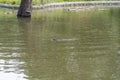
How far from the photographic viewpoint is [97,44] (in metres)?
17.6

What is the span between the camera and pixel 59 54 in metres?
15.2

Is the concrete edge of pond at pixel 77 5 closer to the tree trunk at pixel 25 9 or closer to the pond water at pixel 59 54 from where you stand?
the tree trunk at pixel 25 9

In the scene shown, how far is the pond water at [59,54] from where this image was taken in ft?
39.1

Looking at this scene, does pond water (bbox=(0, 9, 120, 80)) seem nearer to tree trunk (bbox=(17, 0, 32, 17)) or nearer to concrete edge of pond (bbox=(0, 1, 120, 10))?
tree trunk (bbox=(17, 0, 32, 17))

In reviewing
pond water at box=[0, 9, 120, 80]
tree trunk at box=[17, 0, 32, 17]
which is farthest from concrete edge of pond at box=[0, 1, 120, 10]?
pond water at box=[0, 9, 120, 80]

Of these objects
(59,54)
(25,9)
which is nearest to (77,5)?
(25,9)

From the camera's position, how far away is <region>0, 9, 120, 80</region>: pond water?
1191cm

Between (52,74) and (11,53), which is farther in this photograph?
(11,53)

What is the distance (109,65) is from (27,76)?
2.82 meters

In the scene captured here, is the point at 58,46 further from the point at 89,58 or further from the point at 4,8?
the point at 4,8

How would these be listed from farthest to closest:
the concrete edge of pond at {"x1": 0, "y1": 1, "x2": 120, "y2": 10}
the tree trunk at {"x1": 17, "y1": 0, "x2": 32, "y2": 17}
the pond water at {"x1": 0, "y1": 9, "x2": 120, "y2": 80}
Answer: the concrete edge of pond at {"x1": 0, "y1": 1, "x2": 120, "y2": 10}, the tree trunk at {"x1": 17, "y1": 0, "x2": 32, "y2": 17}, the pond water at {"x1": 0, "y1": 9, "x2": 120, "y2": 80}

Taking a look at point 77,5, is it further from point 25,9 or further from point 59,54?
point 59,54

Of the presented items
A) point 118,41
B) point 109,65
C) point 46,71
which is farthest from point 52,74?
point 118,41

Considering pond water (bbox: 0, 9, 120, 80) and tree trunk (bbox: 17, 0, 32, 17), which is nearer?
pond water (bbox: 0, 9, 120, 80)
